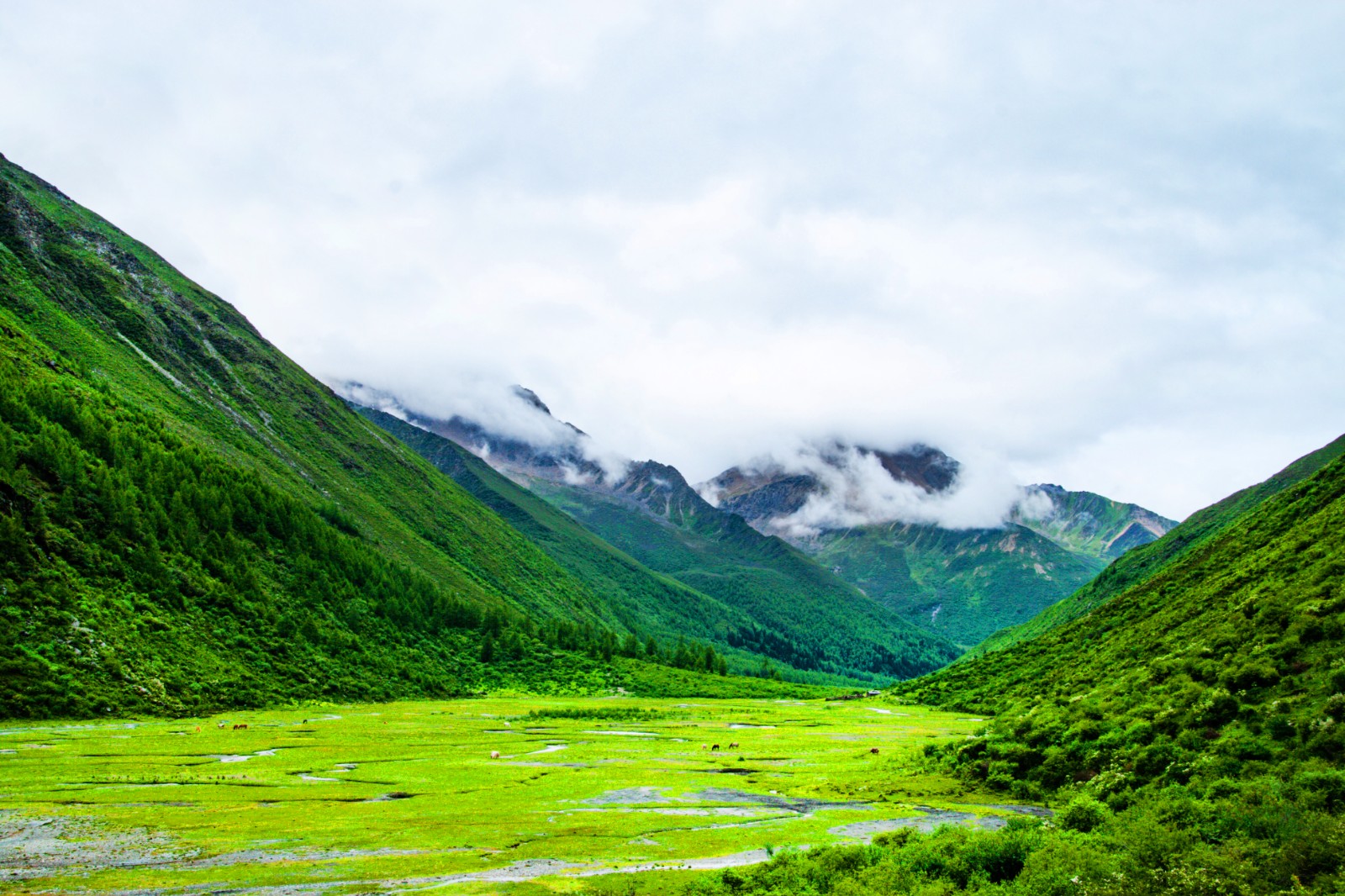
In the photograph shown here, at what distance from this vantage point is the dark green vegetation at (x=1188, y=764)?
2248 cm

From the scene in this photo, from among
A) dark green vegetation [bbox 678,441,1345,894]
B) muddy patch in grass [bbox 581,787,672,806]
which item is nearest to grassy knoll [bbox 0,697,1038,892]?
muddy patch in grass [bbox 581,787,672,806]

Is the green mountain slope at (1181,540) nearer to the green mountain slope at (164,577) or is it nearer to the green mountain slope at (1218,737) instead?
the green mountain slope at (1218,737)

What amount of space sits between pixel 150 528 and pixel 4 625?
42.3 metres

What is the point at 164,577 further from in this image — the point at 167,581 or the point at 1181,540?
the point at 1181,540

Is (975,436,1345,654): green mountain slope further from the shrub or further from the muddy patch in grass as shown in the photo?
the shrub

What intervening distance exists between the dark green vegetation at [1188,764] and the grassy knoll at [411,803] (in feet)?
19.3

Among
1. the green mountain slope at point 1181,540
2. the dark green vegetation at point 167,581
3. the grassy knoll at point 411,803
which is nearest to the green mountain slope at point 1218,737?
the grassy knoll at point 411,803

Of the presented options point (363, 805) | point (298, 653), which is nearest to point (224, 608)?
point (298, 653)

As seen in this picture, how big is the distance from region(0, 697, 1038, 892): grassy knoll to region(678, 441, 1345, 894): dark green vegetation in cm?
589

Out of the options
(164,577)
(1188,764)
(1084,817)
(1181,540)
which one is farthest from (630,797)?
(1181,540)

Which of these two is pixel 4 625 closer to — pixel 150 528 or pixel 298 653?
pixel 150 528

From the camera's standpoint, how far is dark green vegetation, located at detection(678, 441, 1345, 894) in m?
22.5

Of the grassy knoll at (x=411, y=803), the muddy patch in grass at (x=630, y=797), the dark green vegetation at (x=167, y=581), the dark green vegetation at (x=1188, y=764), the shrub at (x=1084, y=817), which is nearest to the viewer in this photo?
the dark green vegetation at (x=1188, y=764)

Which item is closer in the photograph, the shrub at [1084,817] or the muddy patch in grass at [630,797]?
the shrub at [1084,817]
